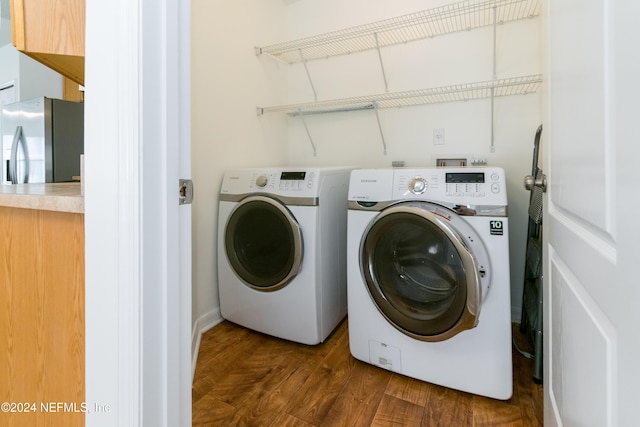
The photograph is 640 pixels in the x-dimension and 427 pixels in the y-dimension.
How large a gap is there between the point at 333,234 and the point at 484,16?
5.43 feet

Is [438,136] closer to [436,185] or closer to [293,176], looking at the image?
[436,185]

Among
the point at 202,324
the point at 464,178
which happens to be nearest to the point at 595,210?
the point at 464,178

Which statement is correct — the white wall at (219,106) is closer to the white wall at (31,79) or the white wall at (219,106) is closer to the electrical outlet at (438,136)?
the electrical outlet at (438,136)

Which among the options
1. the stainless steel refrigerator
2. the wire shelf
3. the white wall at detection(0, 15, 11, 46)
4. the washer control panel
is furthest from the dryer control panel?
the white wall at detection(0, 15, 11, 46)

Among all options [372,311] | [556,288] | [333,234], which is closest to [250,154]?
[333,234]

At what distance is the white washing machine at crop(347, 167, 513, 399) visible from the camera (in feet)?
3.82

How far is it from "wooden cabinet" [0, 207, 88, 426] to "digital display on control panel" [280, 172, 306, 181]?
1.08 meters

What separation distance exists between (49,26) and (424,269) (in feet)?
4.77

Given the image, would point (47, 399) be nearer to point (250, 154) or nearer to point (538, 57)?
point (250, 154)

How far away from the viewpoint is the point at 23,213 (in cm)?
73

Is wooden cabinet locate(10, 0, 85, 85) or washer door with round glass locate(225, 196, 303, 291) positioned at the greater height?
wooden cabinet locate(10, 0, 85, 85)

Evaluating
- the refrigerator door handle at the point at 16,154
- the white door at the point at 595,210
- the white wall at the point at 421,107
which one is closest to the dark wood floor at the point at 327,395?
the white door at the point at 595,210

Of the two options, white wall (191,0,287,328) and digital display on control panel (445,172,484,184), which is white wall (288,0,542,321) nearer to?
white wall (191,0,287,328)

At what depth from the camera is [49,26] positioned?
0.70 meters
